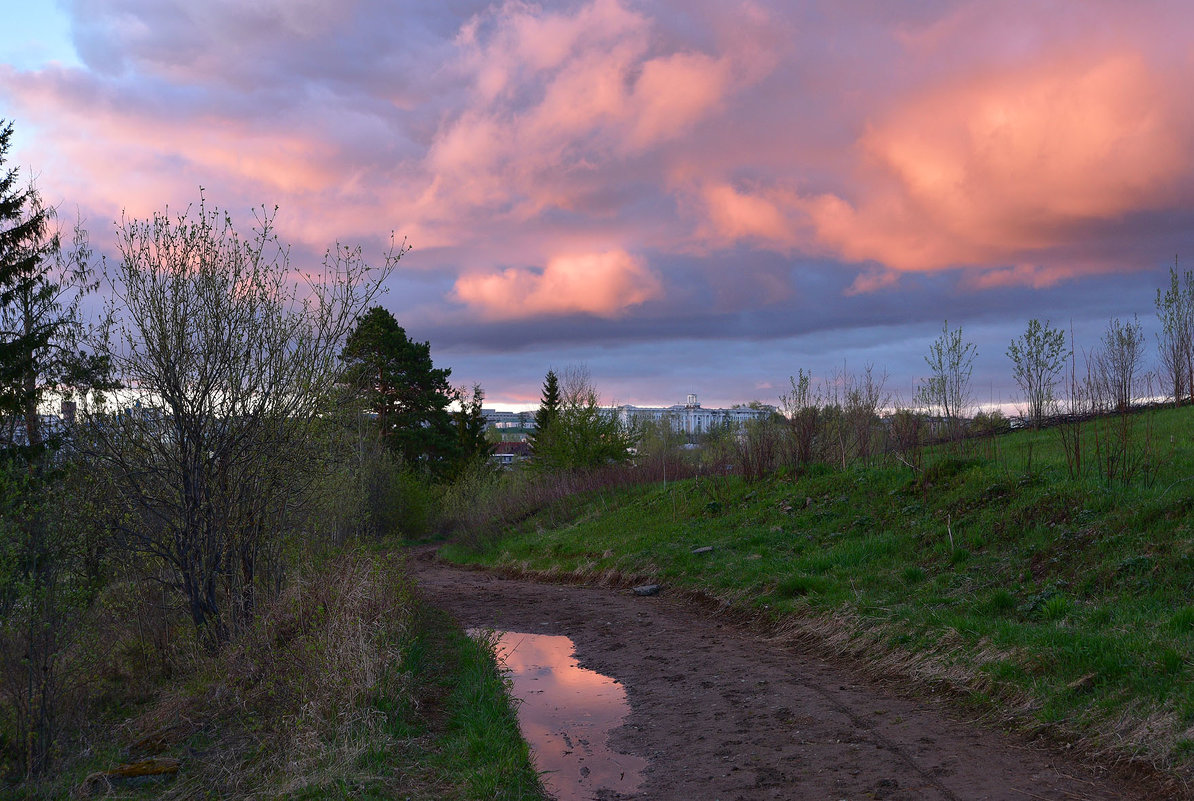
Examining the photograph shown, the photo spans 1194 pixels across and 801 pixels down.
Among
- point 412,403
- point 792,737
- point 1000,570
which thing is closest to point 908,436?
point 1000,570

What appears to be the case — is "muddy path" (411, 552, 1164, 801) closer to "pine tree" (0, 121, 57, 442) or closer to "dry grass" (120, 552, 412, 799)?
"dry grass" (120, 552, 412, 799)

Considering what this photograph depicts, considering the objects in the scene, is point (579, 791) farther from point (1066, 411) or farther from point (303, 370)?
point (1066, 411)

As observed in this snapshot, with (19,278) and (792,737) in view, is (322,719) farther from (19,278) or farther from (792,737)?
(19,278)

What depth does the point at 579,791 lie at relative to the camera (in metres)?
5.68

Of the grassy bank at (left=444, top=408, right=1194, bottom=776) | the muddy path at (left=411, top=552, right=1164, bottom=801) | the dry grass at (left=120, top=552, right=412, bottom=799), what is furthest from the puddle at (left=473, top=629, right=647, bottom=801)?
the grassy bank at (left=444, top=408, right=1194, bottom=776)

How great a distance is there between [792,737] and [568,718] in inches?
95.1

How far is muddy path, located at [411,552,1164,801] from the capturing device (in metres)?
5.14

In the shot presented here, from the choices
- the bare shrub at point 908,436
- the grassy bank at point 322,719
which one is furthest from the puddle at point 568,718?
the bare shrub at point 908,436

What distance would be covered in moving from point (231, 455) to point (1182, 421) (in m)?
17.9

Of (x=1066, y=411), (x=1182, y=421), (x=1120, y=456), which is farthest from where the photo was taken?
(x=1182, y=421)

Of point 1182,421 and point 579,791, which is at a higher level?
point 1182,421

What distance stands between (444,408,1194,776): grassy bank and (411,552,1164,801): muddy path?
0.47 m

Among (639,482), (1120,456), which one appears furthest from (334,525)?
(639,482)

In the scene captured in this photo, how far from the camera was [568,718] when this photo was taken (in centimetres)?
764
